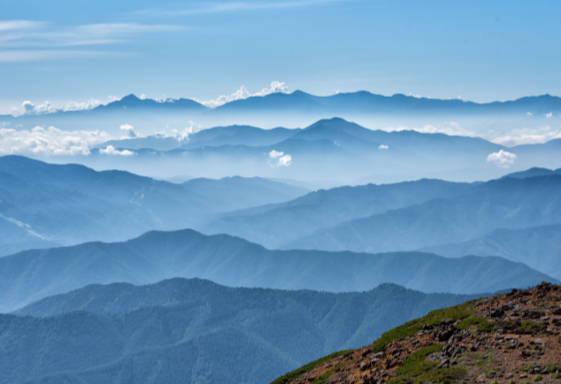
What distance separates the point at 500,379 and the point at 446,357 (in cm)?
409

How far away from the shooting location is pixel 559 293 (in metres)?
45.2

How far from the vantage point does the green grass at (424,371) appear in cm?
3756

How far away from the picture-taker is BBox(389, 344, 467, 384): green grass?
37562 millimetres

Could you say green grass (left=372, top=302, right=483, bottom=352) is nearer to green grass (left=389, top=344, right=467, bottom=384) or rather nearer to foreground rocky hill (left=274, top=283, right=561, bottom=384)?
foreground rocky hill (left=274, top=283, right=561, bottom=384)

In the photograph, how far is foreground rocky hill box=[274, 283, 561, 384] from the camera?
36.9 m

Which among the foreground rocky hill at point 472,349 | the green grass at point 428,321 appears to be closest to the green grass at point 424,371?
the foreground rocky hill at point 472,349

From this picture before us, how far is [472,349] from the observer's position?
39.4 meters

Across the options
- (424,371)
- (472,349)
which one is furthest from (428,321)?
(424,371)

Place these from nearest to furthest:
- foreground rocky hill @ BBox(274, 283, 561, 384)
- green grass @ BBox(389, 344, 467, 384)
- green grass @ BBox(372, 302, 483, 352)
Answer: foreground rocky hill @ BBox(274, 283, 561, 384), green grass @ BBox(389, 344, 467, 384), green grass @ BBox(372, 302, 483, 352)

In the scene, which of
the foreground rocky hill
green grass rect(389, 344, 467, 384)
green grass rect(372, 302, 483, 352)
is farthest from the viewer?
green grass rect(372, 302, 483, 352)

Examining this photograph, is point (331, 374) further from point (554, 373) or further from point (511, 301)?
point (554, 373)

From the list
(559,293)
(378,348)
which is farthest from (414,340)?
(559,293)

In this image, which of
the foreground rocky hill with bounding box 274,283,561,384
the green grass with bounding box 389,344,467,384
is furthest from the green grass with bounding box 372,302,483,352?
the green grass with bounding box 389,344,467,384

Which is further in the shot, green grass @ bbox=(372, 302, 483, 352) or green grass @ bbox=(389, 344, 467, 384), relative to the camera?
green grass @ bbox=(372, 302, 483, 352)
